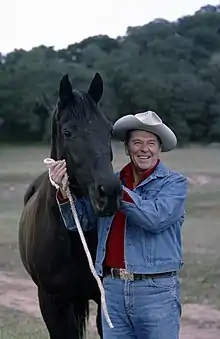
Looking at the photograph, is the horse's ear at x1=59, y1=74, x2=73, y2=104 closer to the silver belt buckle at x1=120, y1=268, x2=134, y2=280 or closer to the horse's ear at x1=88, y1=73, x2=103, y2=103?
the horse's ear at x1=88, y1=73, x2=103, y2=103

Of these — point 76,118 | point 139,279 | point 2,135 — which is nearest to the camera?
point 139,279

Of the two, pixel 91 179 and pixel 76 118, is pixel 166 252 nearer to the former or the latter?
pixel 91 179

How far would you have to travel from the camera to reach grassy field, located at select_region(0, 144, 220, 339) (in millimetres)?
7652

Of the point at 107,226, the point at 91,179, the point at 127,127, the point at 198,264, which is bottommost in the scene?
the point at 198,264

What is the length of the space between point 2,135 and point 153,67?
48.4ft

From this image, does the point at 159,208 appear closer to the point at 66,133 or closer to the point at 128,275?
the point at 128,275

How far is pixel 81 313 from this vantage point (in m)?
4.46

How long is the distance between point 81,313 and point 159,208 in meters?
1.77

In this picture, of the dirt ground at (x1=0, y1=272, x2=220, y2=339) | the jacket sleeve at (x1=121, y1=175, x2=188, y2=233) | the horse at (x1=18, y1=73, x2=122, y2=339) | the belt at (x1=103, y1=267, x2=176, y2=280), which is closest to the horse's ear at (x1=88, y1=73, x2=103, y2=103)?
the horse at (x1=18, y1=73, x2=122, y2=339)

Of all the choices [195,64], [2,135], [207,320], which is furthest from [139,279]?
[195,64]

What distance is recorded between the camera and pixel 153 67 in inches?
1988

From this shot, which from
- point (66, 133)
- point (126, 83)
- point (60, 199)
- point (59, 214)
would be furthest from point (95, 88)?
point (126, 83)

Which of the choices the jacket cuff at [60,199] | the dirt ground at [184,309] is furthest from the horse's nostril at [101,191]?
the dirt ground at [184,309]

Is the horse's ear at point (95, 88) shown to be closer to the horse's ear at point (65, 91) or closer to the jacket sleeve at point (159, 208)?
the horse's ear at point (65, 91)
